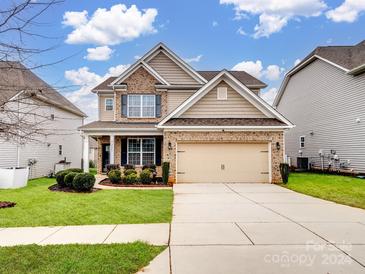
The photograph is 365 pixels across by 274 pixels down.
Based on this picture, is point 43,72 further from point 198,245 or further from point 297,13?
point 297,13

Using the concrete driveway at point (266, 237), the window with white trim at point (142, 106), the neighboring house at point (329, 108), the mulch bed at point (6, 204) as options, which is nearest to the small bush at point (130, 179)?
the concrete driveway at point (266, 237)

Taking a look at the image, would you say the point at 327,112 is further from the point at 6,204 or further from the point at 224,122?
the point at 6,204

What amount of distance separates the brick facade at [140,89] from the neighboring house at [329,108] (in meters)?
11.4

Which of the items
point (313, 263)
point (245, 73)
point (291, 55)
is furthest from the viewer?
point (291, 55)

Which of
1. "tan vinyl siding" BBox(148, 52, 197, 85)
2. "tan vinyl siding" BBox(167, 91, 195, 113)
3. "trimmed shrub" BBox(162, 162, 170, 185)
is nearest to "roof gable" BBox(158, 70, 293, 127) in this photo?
"trimmed shrub" BBox(162, 162, 170, 185)

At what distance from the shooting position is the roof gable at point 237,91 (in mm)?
16344

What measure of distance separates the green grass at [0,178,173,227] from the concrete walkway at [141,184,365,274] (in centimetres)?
73

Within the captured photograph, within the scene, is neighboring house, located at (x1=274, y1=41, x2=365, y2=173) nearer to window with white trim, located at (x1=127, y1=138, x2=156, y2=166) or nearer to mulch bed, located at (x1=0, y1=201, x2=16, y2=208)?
window with white trim, located at (x1=127, y1=138, x2=156, y2=166)

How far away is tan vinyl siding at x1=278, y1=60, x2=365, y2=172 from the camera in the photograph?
17.6m

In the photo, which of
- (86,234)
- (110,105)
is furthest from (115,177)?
(86,234)

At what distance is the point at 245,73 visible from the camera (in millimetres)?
24859

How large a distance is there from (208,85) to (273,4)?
616 cm

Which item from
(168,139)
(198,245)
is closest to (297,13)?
(168,139)

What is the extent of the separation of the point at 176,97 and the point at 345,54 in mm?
12045
